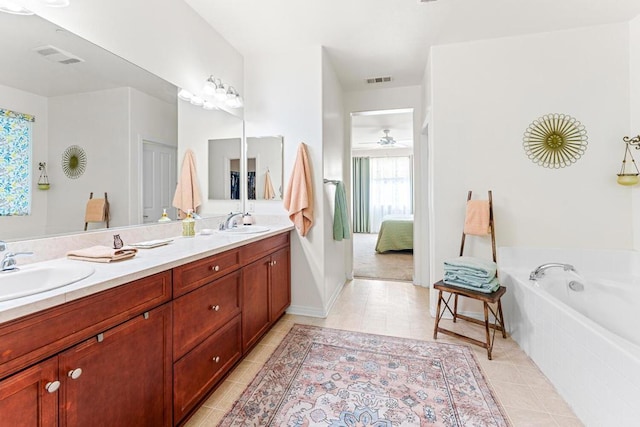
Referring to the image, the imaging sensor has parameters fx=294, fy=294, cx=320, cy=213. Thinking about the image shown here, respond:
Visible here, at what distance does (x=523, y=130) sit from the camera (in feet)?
8.36

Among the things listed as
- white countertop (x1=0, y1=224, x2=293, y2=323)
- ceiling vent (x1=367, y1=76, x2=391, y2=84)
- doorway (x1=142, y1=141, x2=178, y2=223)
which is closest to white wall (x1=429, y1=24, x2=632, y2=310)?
ceiling vent (x1=367, y1=76, x2=391, y2=84)

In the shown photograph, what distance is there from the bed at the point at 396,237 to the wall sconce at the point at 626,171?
11.7ft

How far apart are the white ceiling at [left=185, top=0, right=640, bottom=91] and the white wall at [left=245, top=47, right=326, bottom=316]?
146mm

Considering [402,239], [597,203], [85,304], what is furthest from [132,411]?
[402,239]

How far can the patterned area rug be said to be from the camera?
59.1 inches

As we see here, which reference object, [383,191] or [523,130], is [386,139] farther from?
[523,130]

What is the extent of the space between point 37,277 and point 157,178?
0.95 metres

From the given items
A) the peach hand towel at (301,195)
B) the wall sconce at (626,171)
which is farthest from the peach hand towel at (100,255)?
the wall sconce at (626,171)

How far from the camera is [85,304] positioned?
3.16 feet

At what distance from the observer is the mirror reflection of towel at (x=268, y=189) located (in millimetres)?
2885

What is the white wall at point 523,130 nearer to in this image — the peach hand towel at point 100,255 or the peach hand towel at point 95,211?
the peach hand towel at point 100,255

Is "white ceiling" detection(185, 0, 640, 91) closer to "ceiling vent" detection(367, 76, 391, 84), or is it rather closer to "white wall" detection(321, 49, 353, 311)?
"white wall" detection(321, 49, 353, 311)

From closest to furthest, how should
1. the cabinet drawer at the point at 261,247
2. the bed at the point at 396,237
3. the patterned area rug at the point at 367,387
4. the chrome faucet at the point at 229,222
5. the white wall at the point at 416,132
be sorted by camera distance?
the patterned area rug at the point at 367,387
the cabinet drawer at the point at 261,247
the chrome faucet at the point at 229,222
the white wall at the point at 416,132
the bed at the point at 396,237

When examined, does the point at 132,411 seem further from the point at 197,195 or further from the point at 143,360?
the point at 197,195
